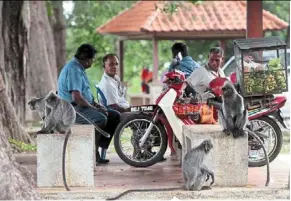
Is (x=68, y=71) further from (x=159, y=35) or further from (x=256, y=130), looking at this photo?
(x=159, y=35)

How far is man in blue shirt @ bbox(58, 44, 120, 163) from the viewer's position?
1145 centimetres

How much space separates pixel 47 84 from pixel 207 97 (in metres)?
14.1

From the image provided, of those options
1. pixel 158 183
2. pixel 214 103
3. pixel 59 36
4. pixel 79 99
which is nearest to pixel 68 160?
pixel 158 183

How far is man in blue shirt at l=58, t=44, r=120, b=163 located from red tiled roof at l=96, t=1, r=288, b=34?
1351cm

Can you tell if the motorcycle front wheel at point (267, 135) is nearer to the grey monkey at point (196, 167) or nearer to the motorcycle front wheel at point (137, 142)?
the motorcycle front wheel at point (137, 142)

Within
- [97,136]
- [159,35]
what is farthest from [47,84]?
[97,136]

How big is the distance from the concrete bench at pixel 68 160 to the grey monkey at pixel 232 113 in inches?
61.7

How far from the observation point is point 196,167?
944cm

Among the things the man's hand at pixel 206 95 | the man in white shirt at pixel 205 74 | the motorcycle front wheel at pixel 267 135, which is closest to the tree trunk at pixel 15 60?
the man in white shirt at pixel 205 74

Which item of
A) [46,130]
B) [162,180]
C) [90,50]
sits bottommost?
[162,180]

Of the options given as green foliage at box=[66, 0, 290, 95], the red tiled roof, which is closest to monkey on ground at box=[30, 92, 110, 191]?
the red tiled roof

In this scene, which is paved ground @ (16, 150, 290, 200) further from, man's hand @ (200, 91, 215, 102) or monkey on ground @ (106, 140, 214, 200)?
man's hand @ (200, 91, 215, 102)

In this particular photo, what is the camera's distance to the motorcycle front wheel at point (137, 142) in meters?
Answer: 11.4

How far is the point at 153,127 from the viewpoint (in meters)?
11.5
